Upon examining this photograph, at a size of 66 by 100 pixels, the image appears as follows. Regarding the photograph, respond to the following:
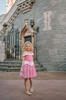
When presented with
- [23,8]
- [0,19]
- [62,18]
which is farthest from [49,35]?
[0,19]

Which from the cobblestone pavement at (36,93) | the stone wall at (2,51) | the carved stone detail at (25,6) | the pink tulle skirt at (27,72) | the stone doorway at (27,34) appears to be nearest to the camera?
the cobblestone pavement at (36,93)

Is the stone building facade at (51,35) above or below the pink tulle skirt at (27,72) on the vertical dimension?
above

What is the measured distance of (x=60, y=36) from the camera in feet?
26.1

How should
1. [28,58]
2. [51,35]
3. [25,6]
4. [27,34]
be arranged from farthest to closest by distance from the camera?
[25,6], [27,34], [51,35], [28,58]

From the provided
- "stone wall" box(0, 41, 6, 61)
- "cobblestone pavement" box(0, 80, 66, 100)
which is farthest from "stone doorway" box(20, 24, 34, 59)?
"cobblestone pavement" box(0, 80, 66, 100)

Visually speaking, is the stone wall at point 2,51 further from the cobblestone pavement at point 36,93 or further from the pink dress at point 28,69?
the pink dress at point 28,69

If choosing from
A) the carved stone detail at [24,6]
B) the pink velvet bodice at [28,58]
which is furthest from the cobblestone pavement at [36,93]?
the carved stone detail at [24,6]

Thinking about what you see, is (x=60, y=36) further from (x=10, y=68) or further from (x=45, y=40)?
(x=10, y=68)

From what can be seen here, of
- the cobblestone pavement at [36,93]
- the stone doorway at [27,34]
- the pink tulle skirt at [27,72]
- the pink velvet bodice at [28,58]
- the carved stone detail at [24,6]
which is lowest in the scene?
the cobblestone pavement at [36,93]

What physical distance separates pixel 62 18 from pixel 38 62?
11.9 feet

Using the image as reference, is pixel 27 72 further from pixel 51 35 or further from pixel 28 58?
pixel 51 35

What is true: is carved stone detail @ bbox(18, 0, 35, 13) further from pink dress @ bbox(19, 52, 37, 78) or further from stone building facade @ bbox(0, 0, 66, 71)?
pink dress @ bbox(19, 52, 37, 78)

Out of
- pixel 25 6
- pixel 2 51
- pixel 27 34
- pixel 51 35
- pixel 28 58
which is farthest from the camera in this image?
pixel 25 6

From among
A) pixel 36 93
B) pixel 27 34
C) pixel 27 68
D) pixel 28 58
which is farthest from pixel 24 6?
pixel 36 93
